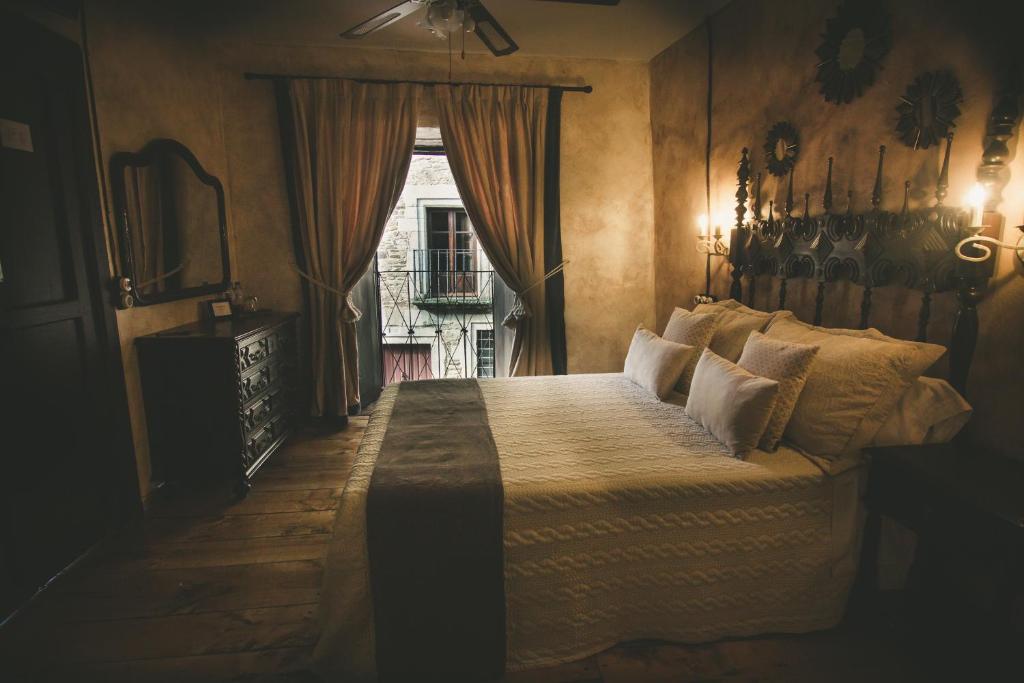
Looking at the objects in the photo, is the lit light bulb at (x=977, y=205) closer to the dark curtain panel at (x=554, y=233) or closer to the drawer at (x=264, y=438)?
the dark curtain panel at (x=554, y=233)

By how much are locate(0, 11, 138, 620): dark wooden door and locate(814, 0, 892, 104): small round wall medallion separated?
319 cm

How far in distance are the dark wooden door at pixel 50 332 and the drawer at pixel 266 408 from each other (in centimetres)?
55

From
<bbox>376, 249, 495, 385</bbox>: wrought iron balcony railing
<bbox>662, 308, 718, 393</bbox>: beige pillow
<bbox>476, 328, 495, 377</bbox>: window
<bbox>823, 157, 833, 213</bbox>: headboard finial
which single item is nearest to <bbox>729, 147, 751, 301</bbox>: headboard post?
<bbox>662, 308, 718, 393</bbox>: beige pillow

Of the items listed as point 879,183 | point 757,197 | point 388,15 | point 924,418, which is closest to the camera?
point 924,418

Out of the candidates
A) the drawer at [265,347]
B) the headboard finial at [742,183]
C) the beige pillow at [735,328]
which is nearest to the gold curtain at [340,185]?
the drawer at [265,347]

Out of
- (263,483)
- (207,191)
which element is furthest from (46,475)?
(207,191)

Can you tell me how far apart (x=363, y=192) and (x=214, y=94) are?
3.69 feet

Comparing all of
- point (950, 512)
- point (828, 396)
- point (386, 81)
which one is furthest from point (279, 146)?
point (950, 512)

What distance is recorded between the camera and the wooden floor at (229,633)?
166 centimetres

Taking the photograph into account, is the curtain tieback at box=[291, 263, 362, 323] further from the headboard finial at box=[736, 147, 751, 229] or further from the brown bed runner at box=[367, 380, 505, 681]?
the headboard finial at box=[736, 147, 751, 229]

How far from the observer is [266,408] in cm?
315

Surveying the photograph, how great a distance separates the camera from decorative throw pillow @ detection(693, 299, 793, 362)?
98.6 inches

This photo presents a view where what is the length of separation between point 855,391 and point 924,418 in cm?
24

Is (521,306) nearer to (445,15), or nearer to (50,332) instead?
(445,15)
